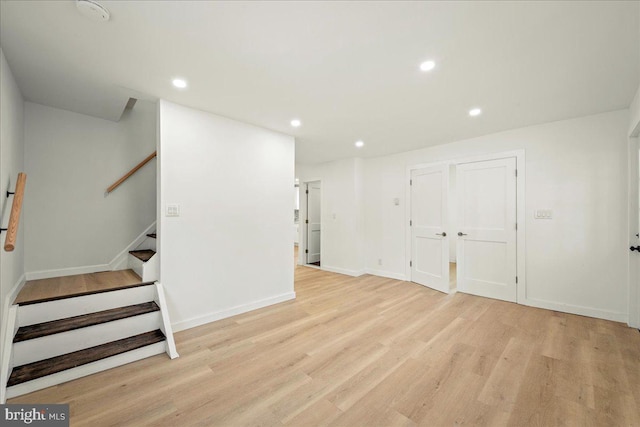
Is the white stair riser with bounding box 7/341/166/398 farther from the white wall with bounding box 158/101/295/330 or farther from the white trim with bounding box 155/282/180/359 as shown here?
the white wall with bounding box 158/101/295/330

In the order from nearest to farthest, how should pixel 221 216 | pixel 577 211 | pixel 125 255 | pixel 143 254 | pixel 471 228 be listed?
1. pixel 221 216
2. pixel 577 211
3. pixel 143 254
4. pixel 125 255
5. pixel 471 228

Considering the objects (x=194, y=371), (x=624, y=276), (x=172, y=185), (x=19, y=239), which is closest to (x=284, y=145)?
(x=172, y=185)

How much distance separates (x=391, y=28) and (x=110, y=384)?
3274mm

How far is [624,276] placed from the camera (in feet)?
9.91

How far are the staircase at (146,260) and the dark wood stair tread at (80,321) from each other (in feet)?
1.01

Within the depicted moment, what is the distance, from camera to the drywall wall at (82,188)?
304 cm

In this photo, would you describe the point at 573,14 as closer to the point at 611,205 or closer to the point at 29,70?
the point at 611,205

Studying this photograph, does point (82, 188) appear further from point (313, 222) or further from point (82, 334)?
point (313, 222)

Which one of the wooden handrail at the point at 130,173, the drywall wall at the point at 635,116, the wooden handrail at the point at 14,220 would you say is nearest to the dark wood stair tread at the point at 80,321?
the wooden handrail at the point at 14,220

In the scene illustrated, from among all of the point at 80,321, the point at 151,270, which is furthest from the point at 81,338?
the point at 151,270

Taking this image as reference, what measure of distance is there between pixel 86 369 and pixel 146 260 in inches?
48.3

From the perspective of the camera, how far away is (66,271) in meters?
3.21

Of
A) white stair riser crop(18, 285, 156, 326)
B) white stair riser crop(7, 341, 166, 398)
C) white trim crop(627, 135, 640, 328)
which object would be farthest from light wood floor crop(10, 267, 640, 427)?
white stair riser crop(18, 285, 156, 326)

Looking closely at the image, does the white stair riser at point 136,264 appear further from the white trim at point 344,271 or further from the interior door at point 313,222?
the interior door at point 313,222
